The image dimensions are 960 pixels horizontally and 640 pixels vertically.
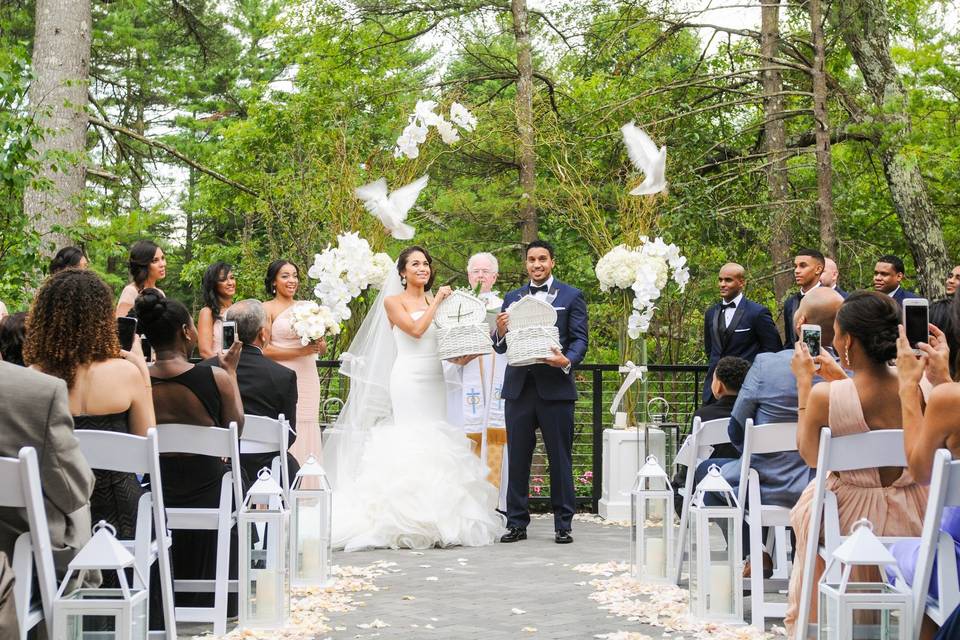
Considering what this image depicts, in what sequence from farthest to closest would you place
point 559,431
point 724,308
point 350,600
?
point 724,308
point 559,431
point 350,600

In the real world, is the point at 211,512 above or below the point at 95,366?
below

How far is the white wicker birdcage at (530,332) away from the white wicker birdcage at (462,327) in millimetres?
243

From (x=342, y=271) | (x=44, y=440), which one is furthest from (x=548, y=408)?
(x=44, y=440)

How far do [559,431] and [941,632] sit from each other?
4849 mm

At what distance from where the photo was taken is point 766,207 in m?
11.2

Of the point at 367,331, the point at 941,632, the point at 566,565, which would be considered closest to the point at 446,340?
the point at 367,331

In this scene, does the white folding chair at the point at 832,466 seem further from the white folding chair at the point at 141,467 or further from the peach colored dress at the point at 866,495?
the white folding chair at the point at 141,467

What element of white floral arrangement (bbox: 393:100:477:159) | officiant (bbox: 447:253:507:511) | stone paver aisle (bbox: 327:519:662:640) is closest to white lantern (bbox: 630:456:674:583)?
stone paver aisle (bbox: 327:519:662:640)

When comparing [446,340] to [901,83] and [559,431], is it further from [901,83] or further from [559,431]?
[901,83]

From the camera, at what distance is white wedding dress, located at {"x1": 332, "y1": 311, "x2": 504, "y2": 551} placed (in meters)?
7.38

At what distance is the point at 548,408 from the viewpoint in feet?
24.8

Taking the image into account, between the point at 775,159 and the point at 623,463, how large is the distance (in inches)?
157

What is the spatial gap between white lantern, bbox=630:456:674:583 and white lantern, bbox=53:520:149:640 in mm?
3239

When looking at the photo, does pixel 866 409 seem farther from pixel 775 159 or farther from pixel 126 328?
pixel 775 159
